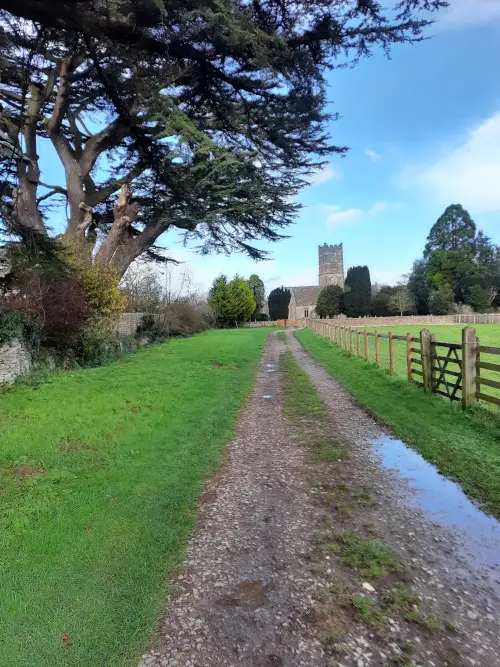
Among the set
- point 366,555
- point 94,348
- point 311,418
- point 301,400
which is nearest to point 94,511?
point 366,555

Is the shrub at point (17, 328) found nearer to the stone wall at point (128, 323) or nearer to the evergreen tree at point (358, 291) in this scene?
the stone wall at point (128, 323)

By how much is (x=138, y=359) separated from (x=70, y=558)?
1302 centimetres

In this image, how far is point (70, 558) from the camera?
3141 millimetres

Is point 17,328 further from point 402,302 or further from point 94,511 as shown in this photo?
point 402,302

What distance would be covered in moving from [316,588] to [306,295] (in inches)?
3462

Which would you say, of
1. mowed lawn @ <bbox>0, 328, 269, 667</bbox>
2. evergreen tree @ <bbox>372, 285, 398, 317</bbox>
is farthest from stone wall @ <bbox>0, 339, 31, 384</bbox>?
evergreen tree @ <bbox>372, 285, 398, 317</bbox>

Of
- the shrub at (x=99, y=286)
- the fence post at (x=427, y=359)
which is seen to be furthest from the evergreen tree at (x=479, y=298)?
the fence post at (x=427, y=359)

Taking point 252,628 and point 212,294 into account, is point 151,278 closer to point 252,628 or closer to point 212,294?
point 252,628

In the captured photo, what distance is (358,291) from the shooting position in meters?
60.7

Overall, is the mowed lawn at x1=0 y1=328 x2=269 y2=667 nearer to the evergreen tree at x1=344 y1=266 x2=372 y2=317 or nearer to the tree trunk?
the tree trunk

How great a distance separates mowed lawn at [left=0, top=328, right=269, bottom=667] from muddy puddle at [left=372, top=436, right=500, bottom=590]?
2.14m

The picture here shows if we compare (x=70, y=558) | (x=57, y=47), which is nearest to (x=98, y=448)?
(x=70, y=558)

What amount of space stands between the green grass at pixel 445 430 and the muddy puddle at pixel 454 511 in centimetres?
14

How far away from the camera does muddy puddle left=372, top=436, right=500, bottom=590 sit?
3.11 metres
